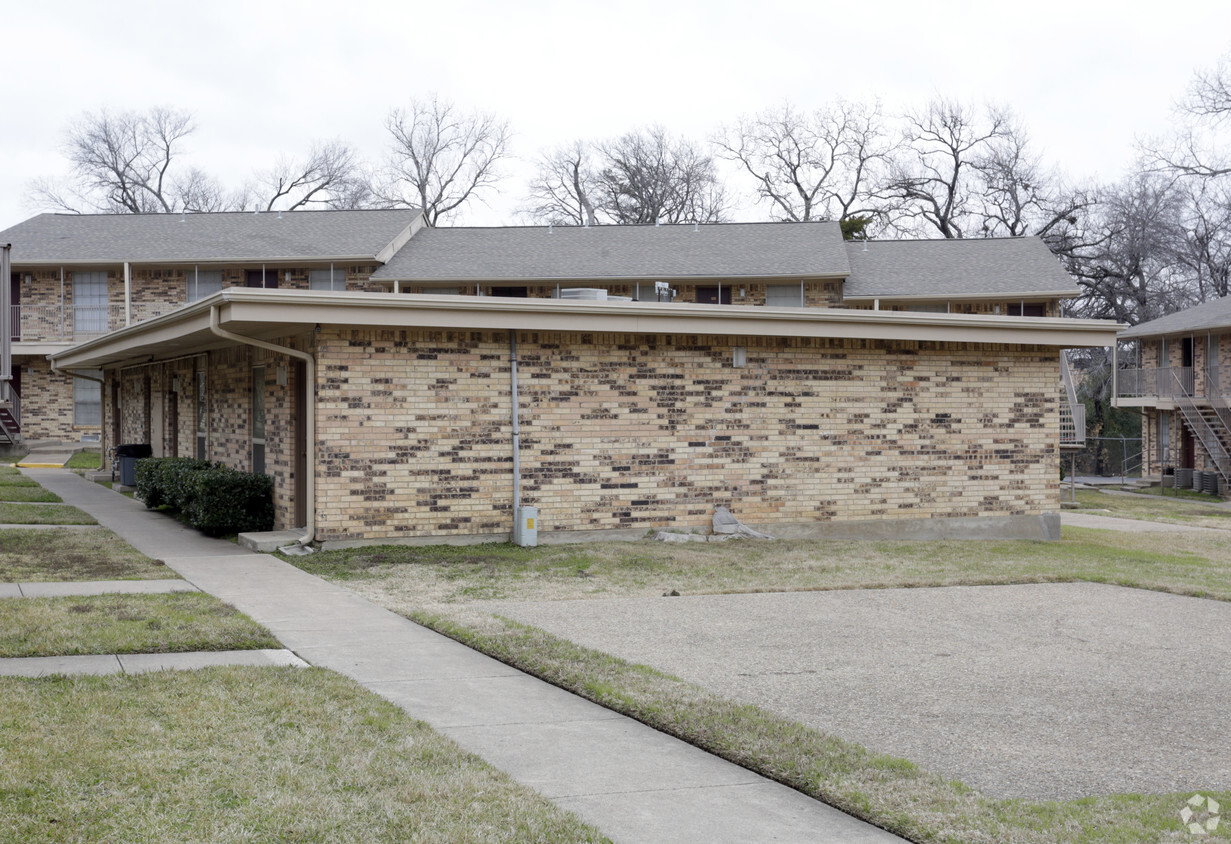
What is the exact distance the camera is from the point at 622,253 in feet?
99.5

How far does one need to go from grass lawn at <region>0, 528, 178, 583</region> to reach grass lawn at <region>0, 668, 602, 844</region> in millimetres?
4383

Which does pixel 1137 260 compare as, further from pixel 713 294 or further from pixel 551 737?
pixel 551 737

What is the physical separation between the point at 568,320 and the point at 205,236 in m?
22.8

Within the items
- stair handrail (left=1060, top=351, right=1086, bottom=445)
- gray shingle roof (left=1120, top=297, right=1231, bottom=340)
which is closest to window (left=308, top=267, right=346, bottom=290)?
stair handrail (left=1060, top=351, right=1086, bottom=445)

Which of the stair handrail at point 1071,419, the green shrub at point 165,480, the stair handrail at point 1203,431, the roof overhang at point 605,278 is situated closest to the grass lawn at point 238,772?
the green shrub at point 165,480

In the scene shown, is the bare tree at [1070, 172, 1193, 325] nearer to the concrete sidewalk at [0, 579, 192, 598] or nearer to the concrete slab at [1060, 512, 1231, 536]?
the concrete slab at [1060, 512, 1231, 536]

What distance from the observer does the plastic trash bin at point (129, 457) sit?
21.5m

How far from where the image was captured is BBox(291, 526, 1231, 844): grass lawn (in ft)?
14.9

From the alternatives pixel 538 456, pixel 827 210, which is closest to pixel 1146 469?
pixel 827 210

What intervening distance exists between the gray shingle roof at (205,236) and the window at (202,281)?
0.70m

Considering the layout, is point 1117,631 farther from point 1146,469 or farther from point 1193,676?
point 1146,469

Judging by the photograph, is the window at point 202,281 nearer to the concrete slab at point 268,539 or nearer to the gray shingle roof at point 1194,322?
the concrete slab at point 268,539

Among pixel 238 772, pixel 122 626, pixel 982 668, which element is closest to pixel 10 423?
pixel 122 626

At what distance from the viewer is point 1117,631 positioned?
8859mm
